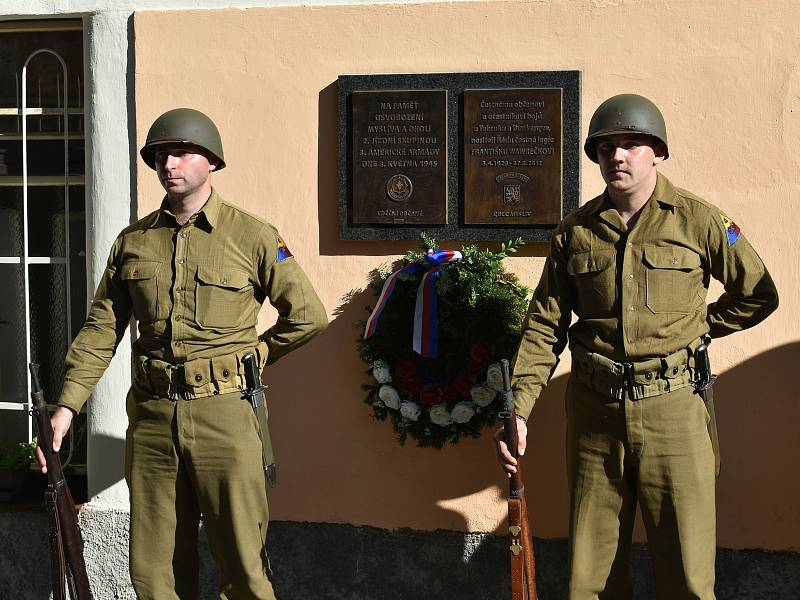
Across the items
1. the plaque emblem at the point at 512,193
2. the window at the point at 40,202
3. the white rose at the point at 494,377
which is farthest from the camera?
the window at the point at 40,202

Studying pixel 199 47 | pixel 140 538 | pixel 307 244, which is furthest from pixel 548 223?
pixel 140 538

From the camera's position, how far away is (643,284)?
3635 mm

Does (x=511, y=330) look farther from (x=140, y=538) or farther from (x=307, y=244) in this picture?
(x=140, y=538)

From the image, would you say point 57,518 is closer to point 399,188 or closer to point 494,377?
point 494,377

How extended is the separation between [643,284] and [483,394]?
1059 mm

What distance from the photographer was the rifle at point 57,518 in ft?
12.1

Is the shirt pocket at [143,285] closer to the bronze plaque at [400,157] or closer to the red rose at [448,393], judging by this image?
the bronze plaque at [400,157]

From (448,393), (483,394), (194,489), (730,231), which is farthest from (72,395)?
(730,231)

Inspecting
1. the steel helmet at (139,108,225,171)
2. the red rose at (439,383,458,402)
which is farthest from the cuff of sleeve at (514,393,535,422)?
the steel helmet at (139,108,225,171)

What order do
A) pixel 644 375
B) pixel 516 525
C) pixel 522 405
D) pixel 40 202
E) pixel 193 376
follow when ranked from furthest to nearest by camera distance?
pixel 40 202
pixel 193 376
pixel 522 405
pixel 644 375
pixel 516 525

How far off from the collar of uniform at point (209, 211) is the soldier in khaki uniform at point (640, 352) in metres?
1.28

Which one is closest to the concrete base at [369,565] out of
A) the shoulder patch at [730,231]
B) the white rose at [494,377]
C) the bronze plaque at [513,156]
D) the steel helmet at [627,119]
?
the white rose at [494,377]

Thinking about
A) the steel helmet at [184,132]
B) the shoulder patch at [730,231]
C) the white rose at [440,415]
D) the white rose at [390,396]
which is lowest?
the white rose at [440,415]

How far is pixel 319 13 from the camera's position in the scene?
473 centimetres
